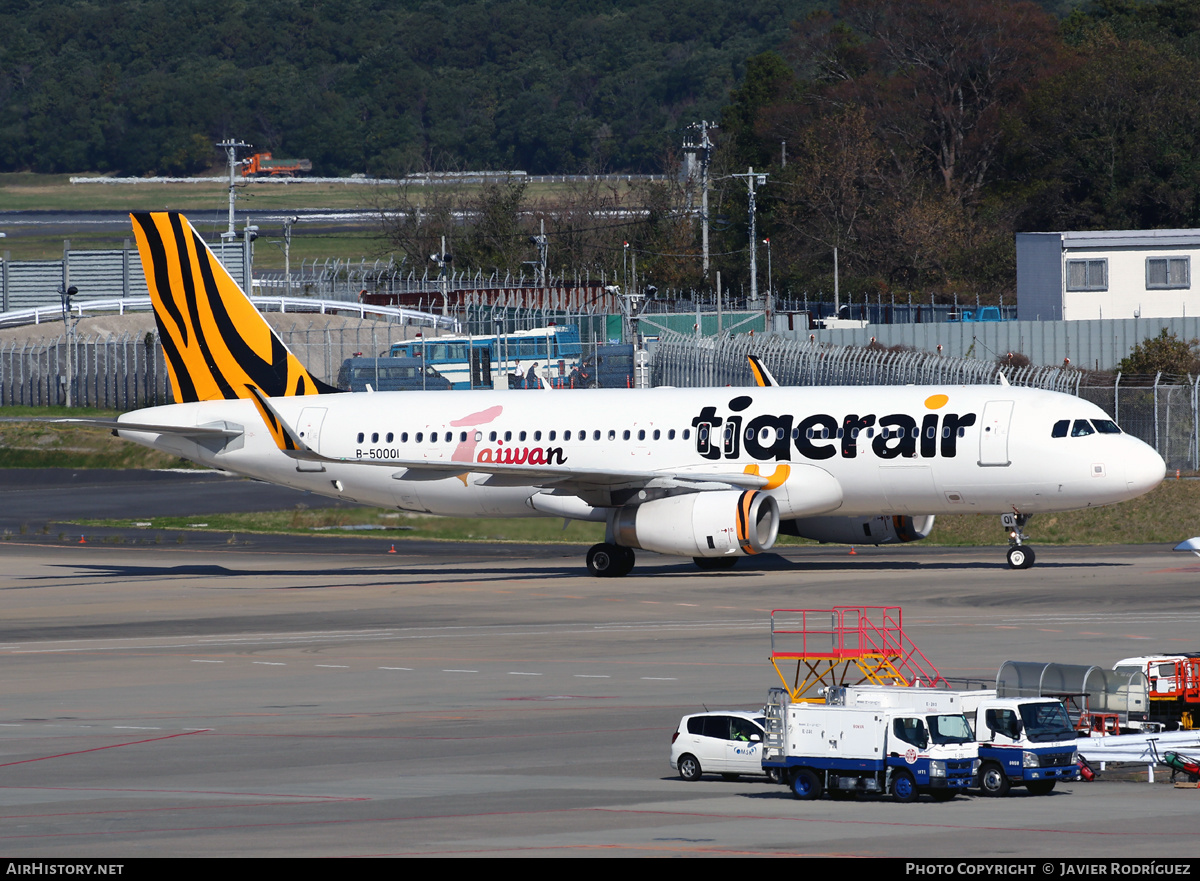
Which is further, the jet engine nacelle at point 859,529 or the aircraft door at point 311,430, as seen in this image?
the aircraft door at point 311,430

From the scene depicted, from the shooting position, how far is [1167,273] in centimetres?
8388

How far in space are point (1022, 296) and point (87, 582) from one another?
52.6m

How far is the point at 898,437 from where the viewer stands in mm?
44031

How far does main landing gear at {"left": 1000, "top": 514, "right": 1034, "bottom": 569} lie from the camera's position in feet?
146

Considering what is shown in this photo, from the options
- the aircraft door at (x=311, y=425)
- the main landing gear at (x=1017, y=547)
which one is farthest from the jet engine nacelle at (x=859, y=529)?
the aircraft door at (x=311, y=425)

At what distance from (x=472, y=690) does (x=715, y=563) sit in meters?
20.6

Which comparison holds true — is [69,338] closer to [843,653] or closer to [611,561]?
[611,561]

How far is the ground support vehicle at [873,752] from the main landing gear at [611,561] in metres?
26.5

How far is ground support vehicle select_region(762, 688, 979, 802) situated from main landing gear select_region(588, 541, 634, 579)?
87.0ft

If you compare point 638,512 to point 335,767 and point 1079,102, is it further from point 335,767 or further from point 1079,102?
point 1079,102

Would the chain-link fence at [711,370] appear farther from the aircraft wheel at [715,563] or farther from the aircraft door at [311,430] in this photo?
the aircraft door at [311,430]

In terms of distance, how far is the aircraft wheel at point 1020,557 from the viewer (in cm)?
4447

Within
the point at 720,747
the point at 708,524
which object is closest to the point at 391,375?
the point at 708,524

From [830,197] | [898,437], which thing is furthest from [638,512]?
[830,197]
